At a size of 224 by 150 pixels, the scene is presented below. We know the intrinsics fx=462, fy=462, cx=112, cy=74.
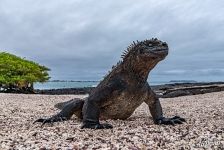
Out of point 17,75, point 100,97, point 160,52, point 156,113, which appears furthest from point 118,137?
point 17,75

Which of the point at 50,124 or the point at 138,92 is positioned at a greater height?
the point at 138,92

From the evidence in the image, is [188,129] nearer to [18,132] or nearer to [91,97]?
[91,97]

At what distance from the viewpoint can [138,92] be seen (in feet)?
28.0

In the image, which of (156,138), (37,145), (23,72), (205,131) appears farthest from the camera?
(23,72)

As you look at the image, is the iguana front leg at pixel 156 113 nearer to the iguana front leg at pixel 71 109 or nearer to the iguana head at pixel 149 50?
the iguana head at pixel 149 50

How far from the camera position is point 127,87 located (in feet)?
27.5

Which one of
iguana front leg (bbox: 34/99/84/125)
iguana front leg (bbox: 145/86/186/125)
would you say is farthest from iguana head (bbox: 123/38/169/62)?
iguana front leg (bbox: 34/99/84/125)

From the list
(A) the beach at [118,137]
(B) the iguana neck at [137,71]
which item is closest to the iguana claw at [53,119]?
(A) the beach at [118,137]

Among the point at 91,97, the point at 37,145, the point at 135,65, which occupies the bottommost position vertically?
the point at 37,145

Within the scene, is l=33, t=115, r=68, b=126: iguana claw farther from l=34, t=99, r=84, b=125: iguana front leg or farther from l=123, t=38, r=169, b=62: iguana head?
l=123, t=38, r=169, b=62: iguana head

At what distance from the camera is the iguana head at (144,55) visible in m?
7.84

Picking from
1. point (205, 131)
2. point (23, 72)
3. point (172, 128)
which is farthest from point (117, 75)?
point (23, 72)

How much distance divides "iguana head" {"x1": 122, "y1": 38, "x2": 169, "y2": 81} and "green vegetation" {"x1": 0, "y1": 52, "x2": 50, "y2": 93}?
2292 cm

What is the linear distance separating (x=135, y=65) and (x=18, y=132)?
2475 millimetres
